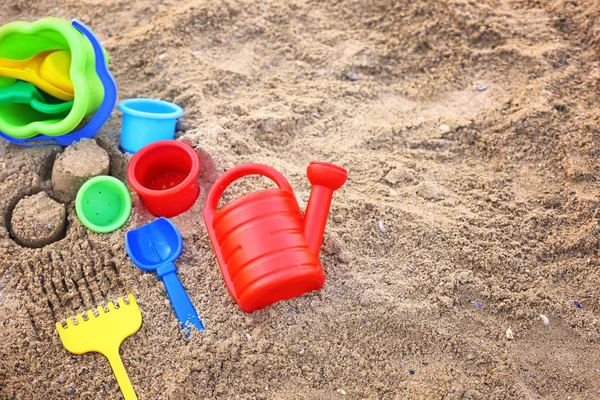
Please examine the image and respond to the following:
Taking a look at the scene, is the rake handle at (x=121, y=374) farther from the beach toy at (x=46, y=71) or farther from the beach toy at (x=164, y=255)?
the beach toy at (x=46, y=71)

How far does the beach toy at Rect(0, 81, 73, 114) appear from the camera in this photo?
178 centimetres

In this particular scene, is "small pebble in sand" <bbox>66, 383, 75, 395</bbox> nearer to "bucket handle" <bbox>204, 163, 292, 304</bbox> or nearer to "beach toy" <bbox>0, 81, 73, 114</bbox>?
"bucket handle" <bbox>204, 163, 292, 304</bbox>

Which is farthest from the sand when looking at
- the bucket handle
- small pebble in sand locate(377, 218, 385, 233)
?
the bucket handle

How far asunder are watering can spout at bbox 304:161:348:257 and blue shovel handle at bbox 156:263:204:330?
0.40 meters

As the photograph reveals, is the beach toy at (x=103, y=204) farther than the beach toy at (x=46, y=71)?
No

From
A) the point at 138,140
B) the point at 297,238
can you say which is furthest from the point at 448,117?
the point at 138,140

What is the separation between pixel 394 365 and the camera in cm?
148

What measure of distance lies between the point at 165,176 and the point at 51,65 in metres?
0.53

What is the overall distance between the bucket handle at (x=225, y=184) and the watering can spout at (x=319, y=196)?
3.2 inches

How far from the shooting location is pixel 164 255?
5.41ft

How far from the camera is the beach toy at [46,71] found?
5.84 ft

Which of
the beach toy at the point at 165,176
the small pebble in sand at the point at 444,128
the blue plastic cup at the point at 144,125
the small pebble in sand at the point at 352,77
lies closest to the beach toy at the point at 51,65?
the blue plastic cup at the point at 144,125

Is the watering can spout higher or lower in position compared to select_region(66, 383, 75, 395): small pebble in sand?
higher

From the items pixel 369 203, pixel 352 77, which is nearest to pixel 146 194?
pixel 369 203
